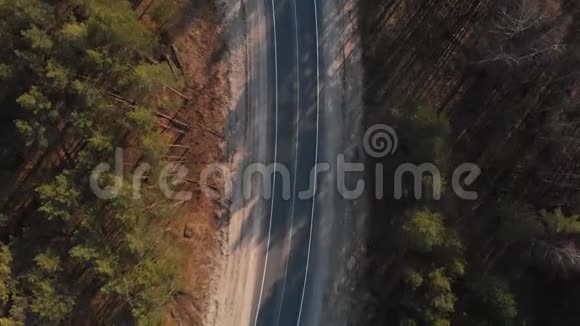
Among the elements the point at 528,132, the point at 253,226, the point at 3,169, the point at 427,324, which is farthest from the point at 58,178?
the point at 528,132

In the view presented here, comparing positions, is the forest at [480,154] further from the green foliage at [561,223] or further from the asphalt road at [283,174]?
the asphalt road at [283,174]

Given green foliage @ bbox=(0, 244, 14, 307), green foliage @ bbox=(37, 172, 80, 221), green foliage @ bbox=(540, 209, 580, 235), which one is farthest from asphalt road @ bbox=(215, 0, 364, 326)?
green foliage @ bbox=(0, 244, 14, 307)

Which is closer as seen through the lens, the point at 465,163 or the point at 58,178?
the point at 58,178

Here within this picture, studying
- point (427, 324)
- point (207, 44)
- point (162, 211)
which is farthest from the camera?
point (207, 44)

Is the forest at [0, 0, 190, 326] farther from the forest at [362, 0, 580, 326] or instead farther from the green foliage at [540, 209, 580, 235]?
the green foliage at [540, 209, 580, 235]

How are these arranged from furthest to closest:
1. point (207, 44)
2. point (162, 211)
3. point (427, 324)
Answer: point (207, 44), point (162, 211), point (427, 324)

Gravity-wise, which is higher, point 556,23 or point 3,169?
point 556,23

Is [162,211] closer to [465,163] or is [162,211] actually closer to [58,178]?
[58,178]

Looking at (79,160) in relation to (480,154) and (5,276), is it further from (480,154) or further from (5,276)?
(480,154)

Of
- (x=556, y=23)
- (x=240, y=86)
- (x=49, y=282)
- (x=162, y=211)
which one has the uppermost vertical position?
(x=556, y=23)
